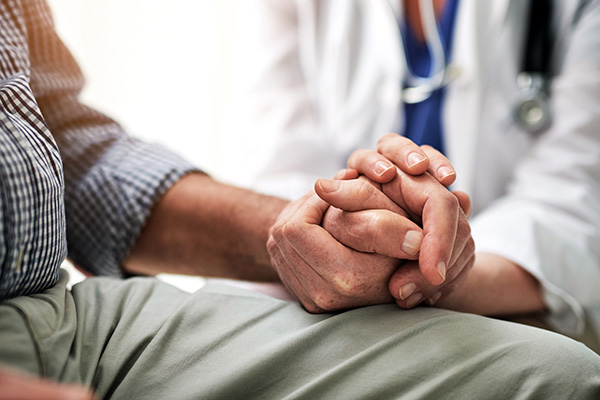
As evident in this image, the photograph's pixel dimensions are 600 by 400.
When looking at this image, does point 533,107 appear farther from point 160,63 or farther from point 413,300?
point 160,63

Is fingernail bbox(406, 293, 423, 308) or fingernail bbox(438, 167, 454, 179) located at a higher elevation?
fingernail bbox(438, 167, 454, 179)

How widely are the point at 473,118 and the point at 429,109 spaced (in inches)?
3.3

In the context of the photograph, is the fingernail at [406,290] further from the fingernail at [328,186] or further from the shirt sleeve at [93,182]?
the shirt sleeve at [93,182]

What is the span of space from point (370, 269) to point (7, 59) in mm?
344

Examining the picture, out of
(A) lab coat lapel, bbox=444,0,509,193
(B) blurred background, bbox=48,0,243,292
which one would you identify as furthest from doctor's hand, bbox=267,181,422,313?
(B) blurred background, bbox=48,0,243,292

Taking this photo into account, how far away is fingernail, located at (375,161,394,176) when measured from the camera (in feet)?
Result: 1.36

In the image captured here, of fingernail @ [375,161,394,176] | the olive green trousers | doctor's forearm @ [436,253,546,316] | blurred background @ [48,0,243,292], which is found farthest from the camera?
A: blurred background @ [48,0,243,292]

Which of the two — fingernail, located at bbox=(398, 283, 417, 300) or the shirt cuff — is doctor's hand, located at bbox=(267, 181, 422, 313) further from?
the shirt cuff

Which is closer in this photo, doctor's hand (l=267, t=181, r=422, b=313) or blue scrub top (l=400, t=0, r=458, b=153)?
doctor's hand (l=267, t=181, r=422, b=313)

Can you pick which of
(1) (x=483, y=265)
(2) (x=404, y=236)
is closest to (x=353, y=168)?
(2) (x=404, y=236)

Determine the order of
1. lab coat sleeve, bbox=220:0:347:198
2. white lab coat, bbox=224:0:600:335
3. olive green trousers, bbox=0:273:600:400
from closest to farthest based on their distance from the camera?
olive green trousers, bbox=0:273:600:400
white lab coat, bbox=224:0:600:335
lab coat sleeve, bbox=220:0:347:198

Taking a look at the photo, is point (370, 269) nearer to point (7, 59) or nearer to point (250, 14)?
point (7, 59)

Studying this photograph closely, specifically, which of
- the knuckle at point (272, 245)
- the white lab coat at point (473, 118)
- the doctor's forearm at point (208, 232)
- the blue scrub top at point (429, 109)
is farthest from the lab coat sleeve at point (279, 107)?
the knuckle at point (272, 245)

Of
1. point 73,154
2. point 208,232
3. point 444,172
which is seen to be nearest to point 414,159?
point 444,172
